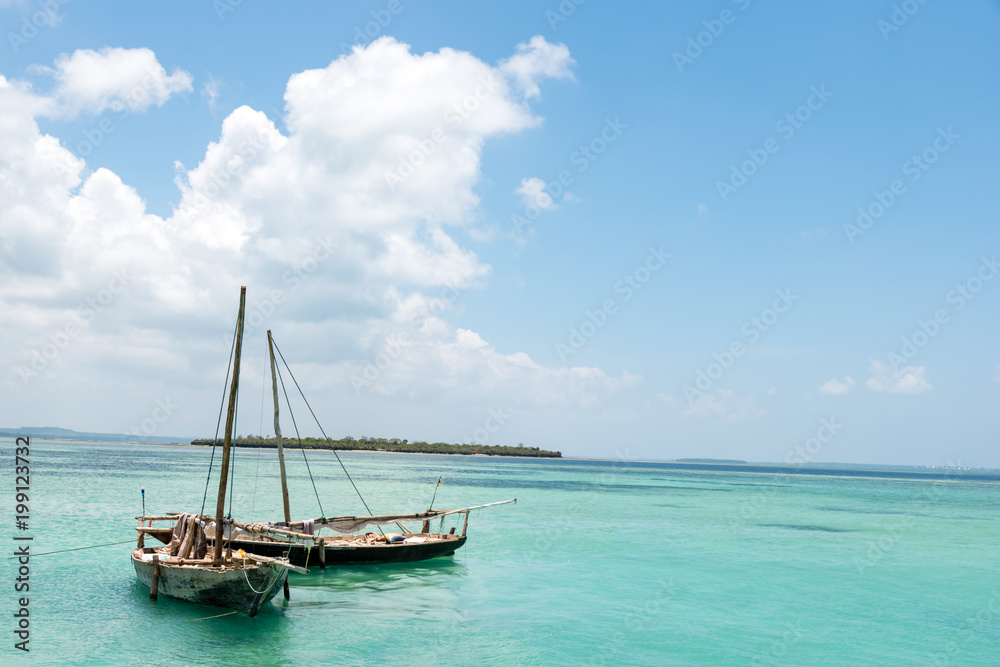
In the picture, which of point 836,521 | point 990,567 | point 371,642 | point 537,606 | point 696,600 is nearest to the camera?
point 371,642

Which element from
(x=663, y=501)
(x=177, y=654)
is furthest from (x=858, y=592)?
(x=663, y=501)

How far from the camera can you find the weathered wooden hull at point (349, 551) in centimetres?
2844

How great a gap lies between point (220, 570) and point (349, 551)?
880 centimetres

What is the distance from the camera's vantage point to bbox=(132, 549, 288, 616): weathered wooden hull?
20641 millimetres

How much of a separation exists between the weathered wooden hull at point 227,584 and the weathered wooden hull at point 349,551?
6.08 m

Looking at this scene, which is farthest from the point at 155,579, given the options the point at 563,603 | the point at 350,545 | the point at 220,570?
the point at 563,603

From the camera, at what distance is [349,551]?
29.0 m

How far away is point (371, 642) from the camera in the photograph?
64.6 feet

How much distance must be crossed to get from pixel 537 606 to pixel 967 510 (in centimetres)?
7397

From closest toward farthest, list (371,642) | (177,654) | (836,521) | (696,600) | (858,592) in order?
(177,654), (371,642), (696,600), (858,592), (836,521)

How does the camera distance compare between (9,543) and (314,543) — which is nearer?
(314,543)

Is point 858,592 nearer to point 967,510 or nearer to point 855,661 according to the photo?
point 855,661
